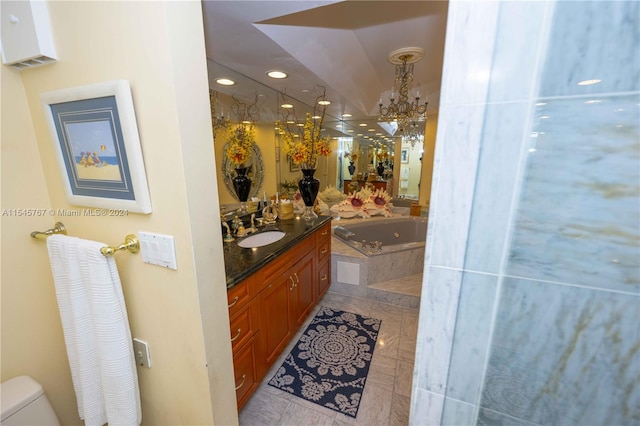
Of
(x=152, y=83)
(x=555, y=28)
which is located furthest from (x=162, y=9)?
(x=555, y=28)

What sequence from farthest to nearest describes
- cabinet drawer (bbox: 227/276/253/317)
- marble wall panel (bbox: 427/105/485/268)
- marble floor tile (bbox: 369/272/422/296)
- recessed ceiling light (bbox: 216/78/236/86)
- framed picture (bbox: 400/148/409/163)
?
framed picture (bbox: 400/148/409/163)
marble floor tile (bbox: 369/272/422/296)
recessed ceiling light (bbox: 216/78/236/86)
cabinet drawer (bbox: 227/276/253/317)
marble wall panel (bbox: 427/105/485/268)

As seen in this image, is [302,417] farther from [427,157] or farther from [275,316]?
[427,157]

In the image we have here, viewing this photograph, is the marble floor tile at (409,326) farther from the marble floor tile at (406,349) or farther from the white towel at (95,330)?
the white towel at (95,330)

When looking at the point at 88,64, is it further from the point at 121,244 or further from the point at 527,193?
the point at 527,193

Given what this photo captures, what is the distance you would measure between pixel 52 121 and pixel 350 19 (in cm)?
183

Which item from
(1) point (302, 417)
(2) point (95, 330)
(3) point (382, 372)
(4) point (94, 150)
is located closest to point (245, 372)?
(1) point (302, 417)

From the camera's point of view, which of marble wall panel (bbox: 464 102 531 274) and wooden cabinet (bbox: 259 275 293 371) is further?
wooden cabinet (bbox: 259 275 293 371)

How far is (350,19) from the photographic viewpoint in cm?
180

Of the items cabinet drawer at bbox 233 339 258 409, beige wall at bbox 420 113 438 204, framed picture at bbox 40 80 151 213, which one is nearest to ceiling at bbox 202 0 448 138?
framed picture at bbox 40 80 151 213

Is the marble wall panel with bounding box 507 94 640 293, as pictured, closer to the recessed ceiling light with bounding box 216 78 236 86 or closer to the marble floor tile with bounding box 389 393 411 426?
the marble floor tile with bounding box 389 393 411 426

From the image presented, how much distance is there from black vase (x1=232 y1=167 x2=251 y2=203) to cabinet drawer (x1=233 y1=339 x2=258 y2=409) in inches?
50.6

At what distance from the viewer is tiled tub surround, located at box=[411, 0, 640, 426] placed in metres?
0.49

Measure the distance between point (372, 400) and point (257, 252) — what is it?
1.25 metres

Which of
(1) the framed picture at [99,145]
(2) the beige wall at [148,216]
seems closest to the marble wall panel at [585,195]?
(2) the beige wall at [148,216]
